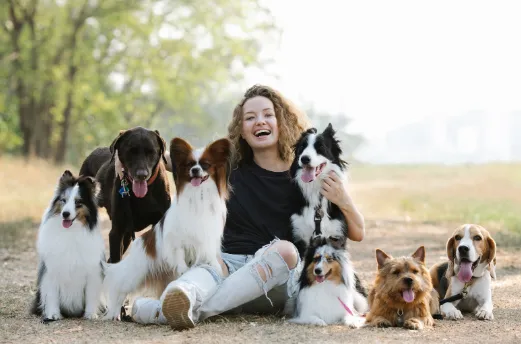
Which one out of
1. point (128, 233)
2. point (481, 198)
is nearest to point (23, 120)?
point (481, 198)

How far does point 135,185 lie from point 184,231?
905mm

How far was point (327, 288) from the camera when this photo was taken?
4730mm

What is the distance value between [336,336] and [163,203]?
79.6 inches

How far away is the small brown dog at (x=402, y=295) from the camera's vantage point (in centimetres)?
462

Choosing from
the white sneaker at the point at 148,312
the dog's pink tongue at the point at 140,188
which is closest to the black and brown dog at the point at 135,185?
the dog's pink tongue at the point at 140,188

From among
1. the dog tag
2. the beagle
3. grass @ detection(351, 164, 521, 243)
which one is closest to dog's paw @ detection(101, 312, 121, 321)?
the dog tag

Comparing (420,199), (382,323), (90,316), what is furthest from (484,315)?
(420,199)

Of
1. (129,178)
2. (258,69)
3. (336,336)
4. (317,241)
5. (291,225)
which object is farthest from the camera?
(258,69)

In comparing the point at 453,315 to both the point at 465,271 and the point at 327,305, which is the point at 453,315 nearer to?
the point at 465,271

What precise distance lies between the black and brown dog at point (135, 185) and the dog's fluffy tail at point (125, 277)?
0.61 meters

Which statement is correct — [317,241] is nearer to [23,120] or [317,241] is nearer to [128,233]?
[128,233]

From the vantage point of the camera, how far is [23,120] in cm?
2341

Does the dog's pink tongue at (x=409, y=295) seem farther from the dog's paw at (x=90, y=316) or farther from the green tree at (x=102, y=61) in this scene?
the green tree at (x=102, y=61)

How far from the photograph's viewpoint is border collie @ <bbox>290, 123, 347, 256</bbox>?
4918mm
